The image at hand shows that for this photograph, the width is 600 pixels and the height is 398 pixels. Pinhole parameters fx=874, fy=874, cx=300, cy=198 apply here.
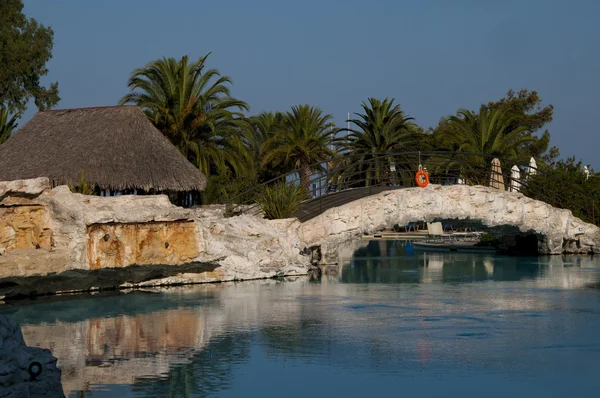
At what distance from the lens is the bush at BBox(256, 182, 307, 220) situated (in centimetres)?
3012

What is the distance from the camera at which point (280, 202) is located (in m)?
30.2

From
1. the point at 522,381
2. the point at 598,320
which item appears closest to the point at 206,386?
the point at 522,381

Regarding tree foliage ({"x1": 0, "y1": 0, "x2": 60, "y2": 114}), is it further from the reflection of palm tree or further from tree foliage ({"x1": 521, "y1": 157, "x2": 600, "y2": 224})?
the reflection of palm tree

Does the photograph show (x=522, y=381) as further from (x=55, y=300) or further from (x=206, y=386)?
(x=55, y=300)

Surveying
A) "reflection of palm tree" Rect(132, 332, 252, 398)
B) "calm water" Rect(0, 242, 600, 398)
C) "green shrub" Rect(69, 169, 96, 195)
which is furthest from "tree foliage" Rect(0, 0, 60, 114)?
"reflection of palm tree" Rect(132, 332, 252, 398)

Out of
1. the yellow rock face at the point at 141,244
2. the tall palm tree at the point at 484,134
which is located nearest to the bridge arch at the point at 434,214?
the yellow rock face at the point at 141,244

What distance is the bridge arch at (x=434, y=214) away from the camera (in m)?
31.6

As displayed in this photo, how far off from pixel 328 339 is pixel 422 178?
17103 mm

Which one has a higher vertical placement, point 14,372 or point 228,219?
point 228,219

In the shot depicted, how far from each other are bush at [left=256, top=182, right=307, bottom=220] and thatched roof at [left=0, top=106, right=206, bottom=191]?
457cm

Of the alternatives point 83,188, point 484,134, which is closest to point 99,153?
point 83,188

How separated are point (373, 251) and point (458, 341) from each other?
31.9 meters

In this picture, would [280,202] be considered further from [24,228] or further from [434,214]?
[24,228]

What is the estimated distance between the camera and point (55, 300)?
21.9 m
